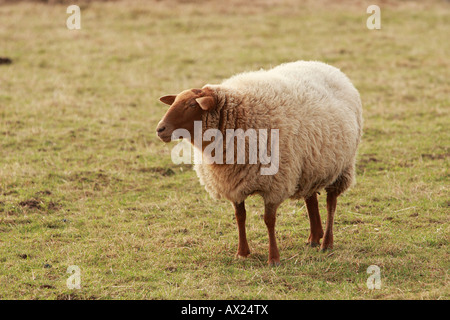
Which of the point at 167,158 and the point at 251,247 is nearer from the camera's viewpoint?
the point at 251,247

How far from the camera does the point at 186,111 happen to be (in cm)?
612

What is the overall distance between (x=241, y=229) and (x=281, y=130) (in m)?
1.25

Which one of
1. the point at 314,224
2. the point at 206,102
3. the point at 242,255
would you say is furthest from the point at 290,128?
the point at 242,255

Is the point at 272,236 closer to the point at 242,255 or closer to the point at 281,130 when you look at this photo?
the point at 242,255

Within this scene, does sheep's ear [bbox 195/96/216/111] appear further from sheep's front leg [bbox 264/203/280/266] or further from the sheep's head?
sheep's front leg [bbox 264/203/280/266]

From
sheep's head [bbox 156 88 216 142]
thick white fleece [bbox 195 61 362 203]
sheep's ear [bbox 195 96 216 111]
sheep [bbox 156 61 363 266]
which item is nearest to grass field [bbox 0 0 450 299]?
sheep [bbox 156 61 363 266]

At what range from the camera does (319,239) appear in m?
7.20

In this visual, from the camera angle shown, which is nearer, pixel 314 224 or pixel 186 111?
pixel 186 111

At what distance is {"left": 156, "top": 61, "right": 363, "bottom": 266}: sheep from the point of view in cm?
625
